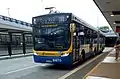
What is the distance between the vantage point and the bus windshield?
13055mm

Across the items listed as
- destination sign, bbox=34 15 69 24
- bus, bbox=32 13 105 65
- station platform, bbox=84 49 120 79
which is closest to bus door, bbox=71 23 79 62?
bus, bbox=32 13 105 65

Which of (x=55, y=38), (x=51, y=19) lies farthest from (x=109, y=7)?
(x=55, y=38)

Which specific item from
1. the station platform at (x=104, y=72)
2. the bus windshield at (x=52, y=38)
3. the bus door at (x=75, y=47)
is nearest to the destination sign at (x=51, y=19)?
the bus windshield at (x=52, y=38)

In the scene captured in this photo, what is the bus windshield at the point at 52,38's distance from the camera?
42.8 feet

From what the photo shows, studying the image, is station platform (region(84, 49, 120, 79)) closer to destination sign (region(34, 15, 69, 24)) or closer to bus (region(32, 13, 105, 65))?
bus (region(32, 13, 105, 65))

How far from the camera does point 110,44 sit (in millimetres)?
62938

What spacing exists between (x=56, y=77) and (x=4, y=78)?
2.31 metres

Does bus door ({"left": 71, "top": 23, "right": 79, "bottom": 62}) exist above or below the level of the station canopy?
below

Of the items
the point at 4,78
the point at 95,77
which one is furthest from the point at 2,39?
the point at 95,77

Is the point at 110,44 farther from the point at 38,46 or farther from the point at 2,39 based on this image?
the point at 38,46

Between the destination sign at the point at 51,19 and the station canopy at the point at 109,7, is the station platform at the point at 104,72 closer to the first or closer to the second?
the destination sign at the point at 51,19

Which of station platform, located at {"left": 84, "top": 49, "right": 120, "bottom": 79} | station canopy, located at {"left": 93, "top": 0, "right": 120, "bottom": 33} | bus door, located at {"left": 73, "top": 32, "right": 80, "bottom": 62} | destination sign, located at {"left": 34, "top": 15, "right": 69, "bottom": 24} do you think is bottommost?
station platform, located at {"left": 84, "top": 49, "right": 120, "bottom": 79}

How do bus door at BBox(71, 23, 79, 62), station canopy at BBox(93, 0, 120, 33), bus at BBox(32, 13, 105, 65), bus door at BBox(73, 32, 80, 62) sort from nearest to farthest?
bus at BBox(32, 13, 105, 65), bus door at BBox(71, 23, 79, 62), bus door at BBox(73, 32, 80, 62), station canopy at BBox(93, 0, 120, 33)

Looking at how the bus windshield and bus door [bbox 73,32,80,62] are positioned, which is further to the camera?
bus door [bbox 73,32,80,62]
